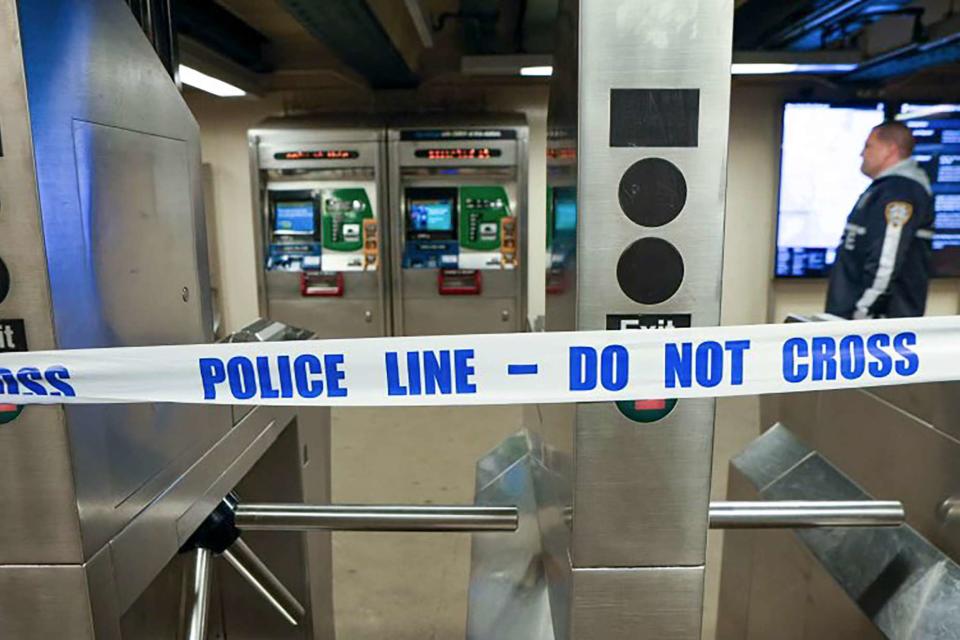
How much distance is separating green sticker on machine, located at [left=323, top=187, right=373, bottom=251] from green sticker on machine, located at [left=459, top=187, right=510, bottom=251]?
0.56 m

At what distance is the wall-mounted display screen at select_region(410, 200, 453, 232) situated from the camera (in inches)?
162

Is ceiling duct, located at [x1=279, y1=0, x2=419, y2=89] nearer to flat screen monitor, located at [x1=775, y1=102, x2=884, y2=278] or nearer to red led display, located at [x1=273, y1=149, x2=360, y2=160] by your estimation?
red led display, located at [x1=273, y1=149, x2=360, y2=160]

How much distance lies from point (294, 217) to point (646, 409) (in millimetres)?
3676

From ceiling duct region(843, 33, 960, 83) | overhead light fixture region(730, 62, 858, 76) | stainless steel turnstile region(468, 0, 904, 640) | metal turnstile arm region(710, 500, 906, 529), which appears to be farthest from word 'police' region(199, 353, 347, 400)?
ceiling duct region(843, 33, 960, 83)

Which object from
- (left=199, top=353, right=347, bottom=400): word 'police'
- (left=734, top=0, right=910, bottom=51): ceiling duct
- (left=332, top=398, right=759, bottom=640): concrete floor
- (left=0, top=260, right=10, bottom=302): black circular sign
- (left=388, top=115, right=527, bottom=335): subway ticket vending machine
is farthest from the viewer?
(left=388, top=115, right=527, bottom=335): subway ticket vending machine

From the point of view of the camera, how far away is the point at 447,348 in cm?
83

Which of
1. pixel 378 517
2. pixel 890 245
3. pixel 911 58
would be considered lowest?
pixel 378 517

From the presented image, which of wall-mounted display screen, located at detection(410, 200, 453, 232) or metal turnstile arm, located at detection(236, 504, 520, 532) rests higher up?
wall-mounted display screen, located at detection(410, 200, 453, 232)

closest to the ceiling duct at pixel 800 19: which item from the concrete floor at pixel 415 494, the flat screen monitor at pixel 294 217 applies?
the concrete floor at pixel 415 494

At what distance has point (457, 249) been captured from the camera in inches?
162

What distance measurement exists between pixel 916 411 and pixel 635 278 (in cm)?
76

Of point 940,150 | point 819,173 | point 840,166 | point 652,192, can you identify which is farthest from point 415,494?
point 940,150

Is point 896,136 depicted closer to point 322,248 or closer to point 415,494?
point 415,494

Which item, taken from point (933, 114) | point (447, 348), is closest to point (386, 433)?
point (447, 348)
